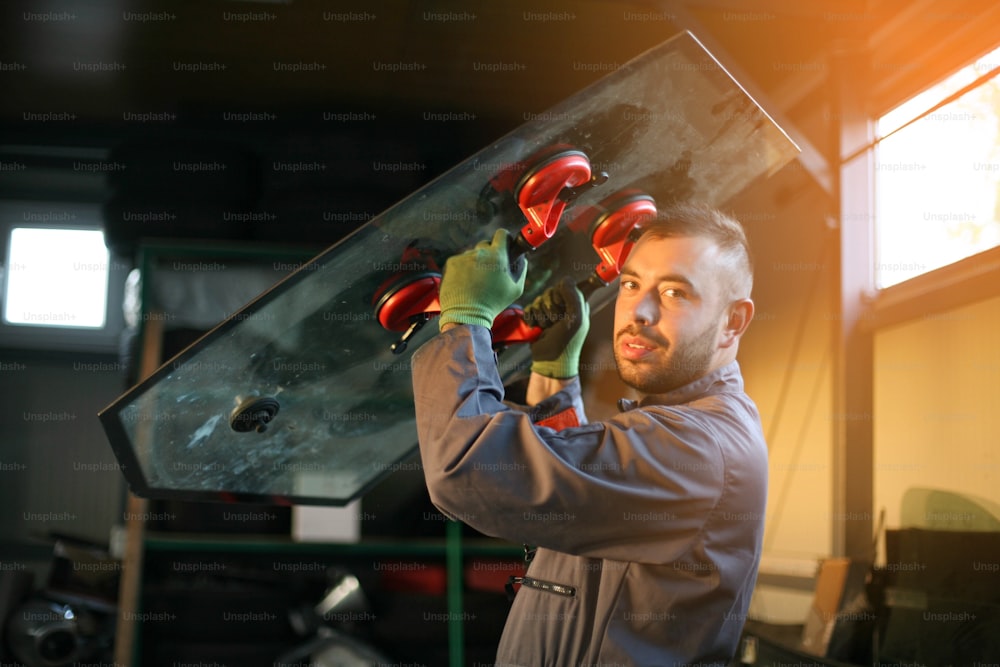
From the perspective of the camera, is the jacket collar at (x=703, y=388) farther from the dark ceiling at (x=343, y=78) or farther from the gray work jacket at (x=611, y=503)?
the dark ceiling at (x=343, y=78)

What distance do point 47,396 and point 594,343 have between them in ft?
8.19

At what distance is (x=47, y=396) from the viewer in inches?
165

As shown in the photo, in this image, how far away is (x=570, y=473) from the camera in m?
1.37

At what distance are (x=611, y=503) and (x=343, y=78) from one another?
2.99m

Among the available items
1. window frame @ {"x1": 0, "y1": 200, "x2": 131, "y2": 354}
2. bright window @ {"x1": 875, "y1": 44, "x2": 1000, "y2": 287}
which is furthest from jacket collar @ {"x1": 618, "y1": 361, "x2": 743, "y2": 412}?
window frame @ {"x1": 0, "y1": 200, "x2": 131, "y2": 354}

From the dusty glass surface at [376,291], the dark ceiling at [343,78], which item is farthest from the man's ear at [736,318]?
the dark ceiling at [343,78]

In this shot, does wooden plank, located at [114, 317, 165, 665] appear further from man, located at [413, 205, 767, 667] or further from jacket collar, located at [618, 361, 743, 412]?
jacket collar, located at [618, 361, 743, 412]

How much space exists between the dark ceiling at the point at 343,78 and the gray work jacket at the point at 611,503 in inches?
71.0

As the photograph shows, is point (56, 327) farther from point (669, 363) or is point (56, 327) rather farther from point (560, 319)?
point (669, 363)

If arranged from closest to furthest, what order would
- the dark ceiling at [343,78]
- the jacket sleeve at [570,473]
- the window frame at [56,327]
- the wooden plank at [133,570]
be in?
the jacket sleeve at [570,473]
the dark ceiling at [343,78]
the wooden plank at [133,570]
the window frame at [56,327]

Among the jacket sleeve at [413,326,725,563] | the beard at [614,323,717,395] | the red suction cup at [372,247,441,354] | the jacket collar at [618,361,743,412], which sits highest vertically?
the red suction cup at [372,247,441,354]

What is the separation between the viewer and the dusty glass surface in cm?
164

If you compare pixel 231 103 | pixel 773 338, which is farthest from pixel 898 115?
pixel 231 103

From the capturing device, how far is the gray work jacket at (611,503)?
1.39 meters
